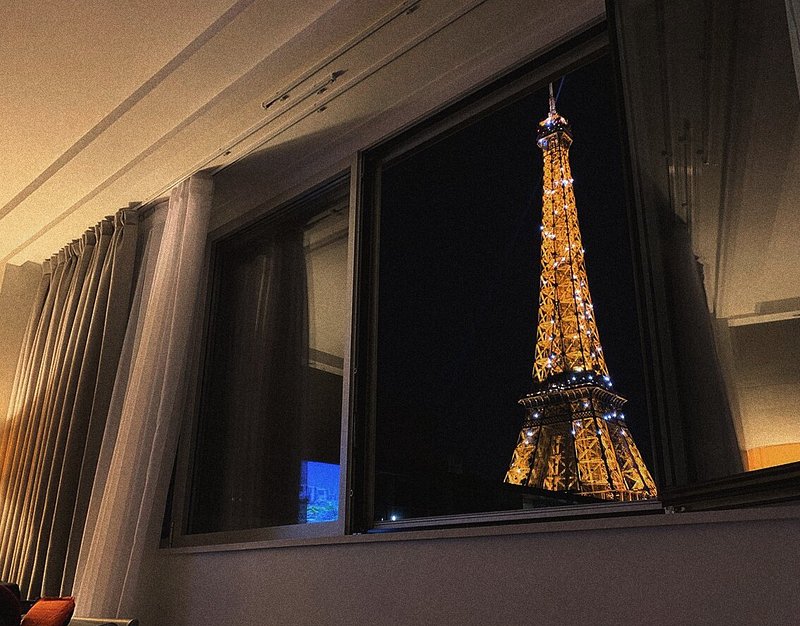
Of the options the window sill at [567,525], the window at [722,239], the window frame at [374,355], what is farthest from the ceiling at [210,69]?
the window sill at [567,525]

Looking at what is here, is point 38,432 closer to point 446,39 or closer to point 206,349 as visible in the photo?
point 206,349

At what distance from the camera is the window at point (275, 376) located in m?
2.81

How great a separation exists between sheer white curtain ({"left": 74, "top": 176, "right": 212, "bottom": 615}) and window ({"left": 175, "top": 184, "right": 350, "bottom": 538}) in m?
0.32

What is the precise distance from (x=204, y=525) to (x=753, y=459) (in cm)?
240

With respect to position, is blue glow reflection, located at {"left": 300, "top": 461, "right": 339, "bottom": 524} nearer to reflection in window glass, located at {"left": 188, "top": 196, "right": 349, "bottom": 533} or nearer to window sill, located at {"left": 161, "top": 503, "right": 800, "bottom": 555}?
reflection in window glass, located at {"left": 188, "top": 196, "right": 349, "bottom": 533}

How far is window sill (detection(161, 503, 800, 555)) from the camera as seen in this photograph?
1.42m

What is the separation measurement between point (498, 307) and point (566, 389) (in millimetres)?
754

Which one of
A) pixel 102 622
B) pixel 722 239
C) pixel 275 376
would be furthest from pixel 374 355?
pixel 722 239

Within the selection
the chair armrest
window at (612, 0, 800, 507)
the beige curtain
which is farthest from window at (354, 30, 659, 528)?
the beige curtain

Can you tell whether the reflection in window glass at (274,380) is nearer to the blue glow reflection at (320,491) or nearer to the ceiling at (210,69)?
the blue glow reflection at (320,491)

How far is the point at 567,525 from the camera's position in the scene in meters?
1.72

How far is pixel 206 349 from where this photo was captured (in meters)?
3.38

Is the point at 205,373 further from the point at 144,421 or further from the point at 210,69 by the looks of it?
the point at 210,69

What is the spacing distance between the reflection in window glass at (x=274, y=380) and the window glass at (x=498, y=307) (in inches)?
10.2
